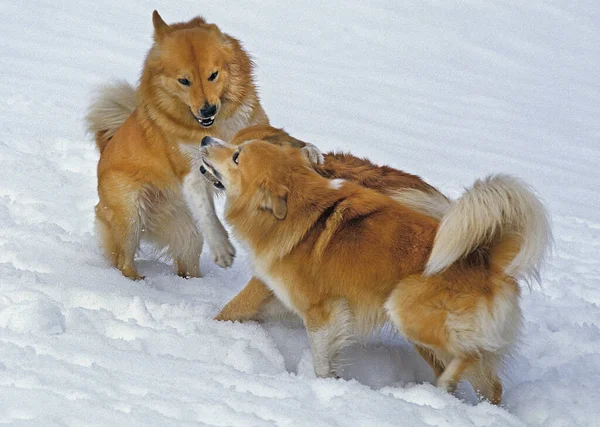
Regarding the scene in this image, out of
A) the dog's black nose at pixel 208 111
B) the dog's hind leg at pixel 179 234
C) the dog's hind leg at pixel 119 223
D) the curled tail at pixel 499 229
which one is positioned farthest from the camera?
the dog's hind leg at pixel 179 234

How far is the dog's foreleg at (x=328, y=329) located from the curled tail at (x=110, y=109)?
272 centimetres

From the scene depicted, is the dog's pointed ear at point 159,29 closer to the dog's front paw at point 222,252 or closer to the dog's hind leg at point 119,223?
the dog's hind leg at point 119,223

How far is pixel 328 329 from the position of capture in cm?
425

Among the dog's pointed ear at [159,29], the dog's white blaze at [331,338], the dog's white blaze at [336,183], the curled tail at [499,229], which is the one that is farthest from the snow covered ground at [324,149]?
the dog's pointed ear at [159,29]

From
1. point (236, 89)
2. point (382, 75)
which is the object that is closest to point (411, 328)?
point (236, 89)

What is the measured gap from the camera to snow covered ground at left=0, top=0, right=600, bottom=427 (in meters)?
3.58

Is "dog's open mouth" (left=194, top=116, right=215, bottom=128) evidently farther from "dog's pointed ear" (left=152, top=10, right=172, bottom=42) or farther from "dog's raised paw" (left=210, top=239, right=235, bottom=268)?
"dog's raised paw" (left=210, top=239, right=235, bottom=268)

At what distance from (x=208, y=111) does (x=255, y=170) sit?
3.30 feet

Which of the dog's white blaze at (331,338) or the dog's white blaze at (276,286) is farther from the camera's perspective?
the dog's white blaze at (276,286)

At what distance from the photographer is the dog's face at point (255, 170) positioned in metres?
4.34

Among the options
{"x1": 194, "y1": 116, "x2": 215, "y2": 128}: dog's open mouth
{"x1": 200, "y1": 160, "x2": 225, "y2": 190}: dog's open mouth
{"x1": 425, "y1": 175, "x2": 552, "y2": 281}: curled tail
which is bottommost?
{"x1": 200, "y1": 160, "x2": 225, "y2": 190}: dog's open mouth

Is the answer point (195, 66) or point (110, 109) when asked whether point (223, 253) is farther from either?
point (110, 109)

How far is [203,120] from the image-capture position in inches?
210

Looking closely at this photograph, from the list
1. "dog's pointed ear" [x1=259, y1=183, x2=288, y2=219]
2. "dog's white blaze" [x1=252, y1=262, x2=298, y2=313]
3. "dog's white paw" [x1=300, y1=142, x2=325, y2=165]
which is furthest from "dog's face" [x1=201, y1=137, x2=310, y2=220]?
"dog's white blaze" [x1=252, y1=262, x2=298, y2=313]
